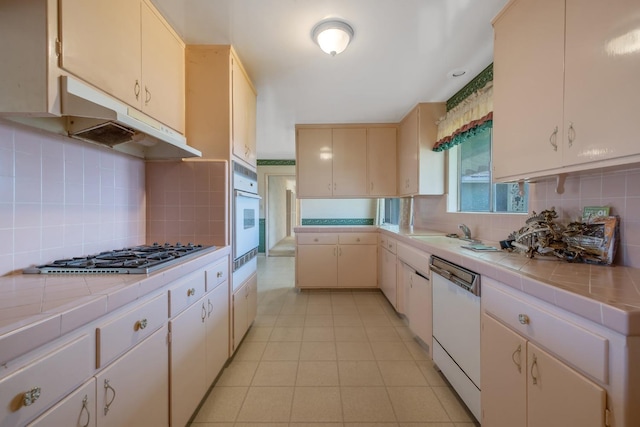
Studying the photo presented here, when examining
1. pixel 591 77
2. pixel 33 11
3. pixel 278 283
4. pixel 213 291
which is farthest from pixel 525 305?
pixel 278 283

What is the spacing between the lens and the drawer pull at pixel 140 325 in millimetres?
914

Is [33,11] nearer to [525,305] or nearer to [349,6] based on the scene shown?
[349,6]

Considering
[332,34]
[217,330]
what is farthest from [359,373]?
[332,34]

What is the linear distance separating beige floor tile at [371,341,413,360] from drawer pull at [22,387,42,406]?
6.21 feet

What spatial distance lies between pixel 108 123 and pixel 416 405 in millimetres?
2202

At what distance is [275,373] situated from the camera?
1781mm

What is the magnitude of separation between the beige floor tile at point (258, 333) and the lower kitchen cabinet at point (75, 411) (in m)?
1.60

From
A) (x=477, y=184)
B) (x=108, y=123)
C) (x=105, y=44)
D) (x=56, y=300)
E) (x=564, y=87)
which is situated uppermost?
(x=105, y=44)

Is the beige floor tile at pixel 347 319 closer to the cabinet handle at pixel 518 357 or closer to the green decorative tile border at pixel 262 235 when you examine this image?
the cabinet handle at pixel 518 357

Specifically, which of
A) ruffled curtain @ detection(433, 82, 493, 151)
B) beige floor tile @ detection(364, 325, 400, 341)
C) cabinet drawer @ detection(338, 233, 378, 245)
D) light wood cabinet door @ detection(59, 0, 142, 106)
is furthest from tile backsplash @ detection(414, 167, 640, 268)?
light wood cabinet door @ detection(59, 0, 142, 106)

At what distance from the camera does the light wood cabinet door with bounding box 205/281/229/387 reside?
1500 mm

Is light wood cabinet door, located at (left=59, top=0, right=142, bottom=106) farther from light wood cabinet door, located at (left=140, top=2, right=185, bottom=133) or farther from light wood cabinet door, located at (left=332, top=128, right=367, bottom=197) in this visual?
light wood cabinet door, located at (left=332, top=128, right=367, bottom=197)

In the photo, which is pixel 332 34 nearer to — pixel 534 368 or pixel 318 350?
pixel 534 368

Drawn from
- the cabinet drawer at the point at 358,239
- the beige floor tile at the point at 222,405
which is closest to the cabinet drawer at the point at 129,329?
the beige floor tile at the point at 222,405
